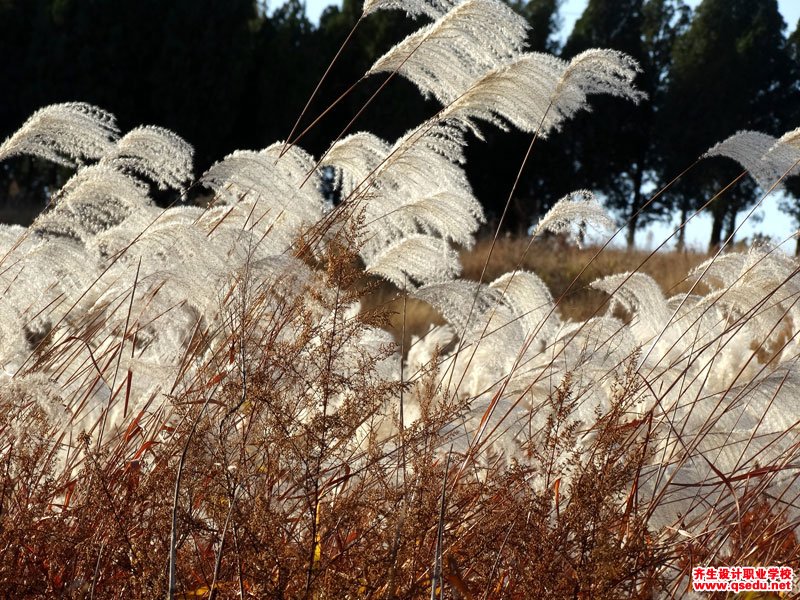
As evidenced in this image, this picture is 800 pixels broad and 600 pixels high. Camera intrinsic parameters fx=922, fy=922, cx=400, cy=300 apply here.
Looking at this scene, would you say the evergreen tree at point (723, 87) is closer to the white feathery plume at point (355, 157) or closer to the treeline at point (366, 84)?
the treeline at point (366, 84)

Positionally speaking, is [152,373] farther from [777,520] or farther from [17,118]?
[17,118]

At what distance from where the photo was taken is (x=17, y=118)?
15.6 meters

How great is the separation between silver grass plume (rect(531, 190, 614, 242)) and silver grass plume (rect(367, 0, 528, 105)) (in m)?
0.47

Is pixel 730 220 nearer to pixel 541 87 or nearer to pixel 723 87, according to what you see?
pixel 723 87

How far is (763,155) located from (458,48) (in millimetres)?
940

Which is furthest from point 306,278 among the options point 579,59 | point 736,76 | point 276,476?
point 736,76

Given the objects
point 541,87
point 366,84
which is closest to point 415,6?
point 541,87

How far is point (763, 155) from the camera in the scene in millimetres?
2648

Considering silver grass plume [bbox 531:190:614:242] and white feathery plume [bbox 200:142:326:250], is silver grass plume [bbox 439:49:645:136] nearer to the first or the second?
silver grass plume [bbox 531:190:614:242]

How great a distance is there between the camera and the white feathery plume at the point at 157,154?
2822 millimetres

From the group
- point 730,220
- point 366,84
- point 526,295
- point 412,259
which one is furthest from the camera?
point 730,220

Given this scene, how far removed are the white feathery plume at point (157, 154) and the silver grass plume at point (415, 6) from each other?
0.71m

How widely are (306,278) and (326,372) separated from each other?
309 millimetres

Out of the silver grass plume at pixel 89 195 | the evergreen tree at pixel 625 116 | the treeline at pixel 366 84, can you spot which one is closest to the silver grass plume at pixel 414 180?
the silver grass plume at pixel 89 195
